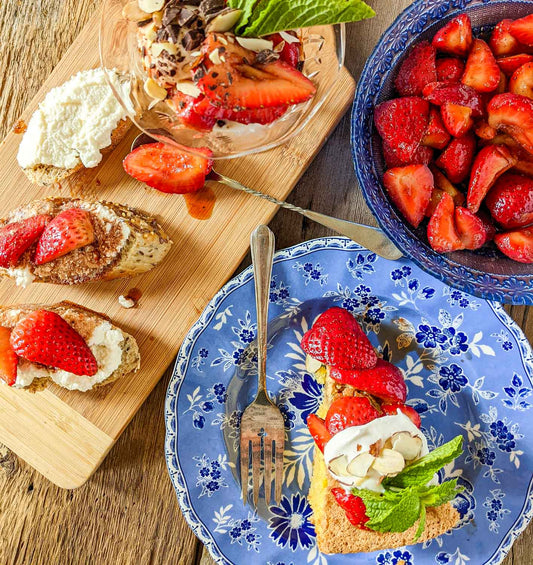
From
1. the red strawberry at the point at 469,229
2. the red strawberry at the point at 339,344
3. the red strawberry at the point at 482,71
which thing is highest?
the red strawberry at the point at 482,71

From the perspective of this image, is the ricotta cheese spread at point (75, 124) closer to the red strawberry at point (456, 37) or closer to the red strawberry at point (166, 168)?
the red strawberry at point (166, 168)

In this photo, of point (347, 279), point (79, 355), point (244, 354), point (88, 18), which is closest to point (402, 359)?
point (347, 279)

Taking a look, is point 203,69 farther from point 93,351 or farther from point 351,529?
point 351,529

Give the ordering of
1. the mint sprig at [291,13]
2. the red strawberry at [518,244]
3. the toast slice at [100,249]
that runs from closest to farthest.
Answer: the mint sprig at [291,13]
the red strawberry at [518,244]
the toast slice at [100,249]

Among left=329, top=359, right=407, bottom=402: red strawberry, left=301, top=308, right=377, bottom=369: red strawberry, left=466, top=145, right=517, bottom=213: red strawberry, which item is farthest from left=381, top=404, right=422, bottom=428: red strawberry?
left=466, top=145, right=517, bottom=213: red strawberry

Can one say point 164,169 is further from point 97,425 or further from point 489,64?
point 489,64

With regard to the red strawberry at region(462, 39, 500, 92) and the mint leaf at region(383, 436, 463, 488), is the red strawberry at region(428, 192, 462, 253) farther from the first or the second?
the mint leaf at region(383, 436, 463, 488)

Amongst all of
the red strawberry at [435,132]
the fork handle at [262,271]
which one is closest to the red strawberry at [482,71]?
the red strawberry at [435,132]
